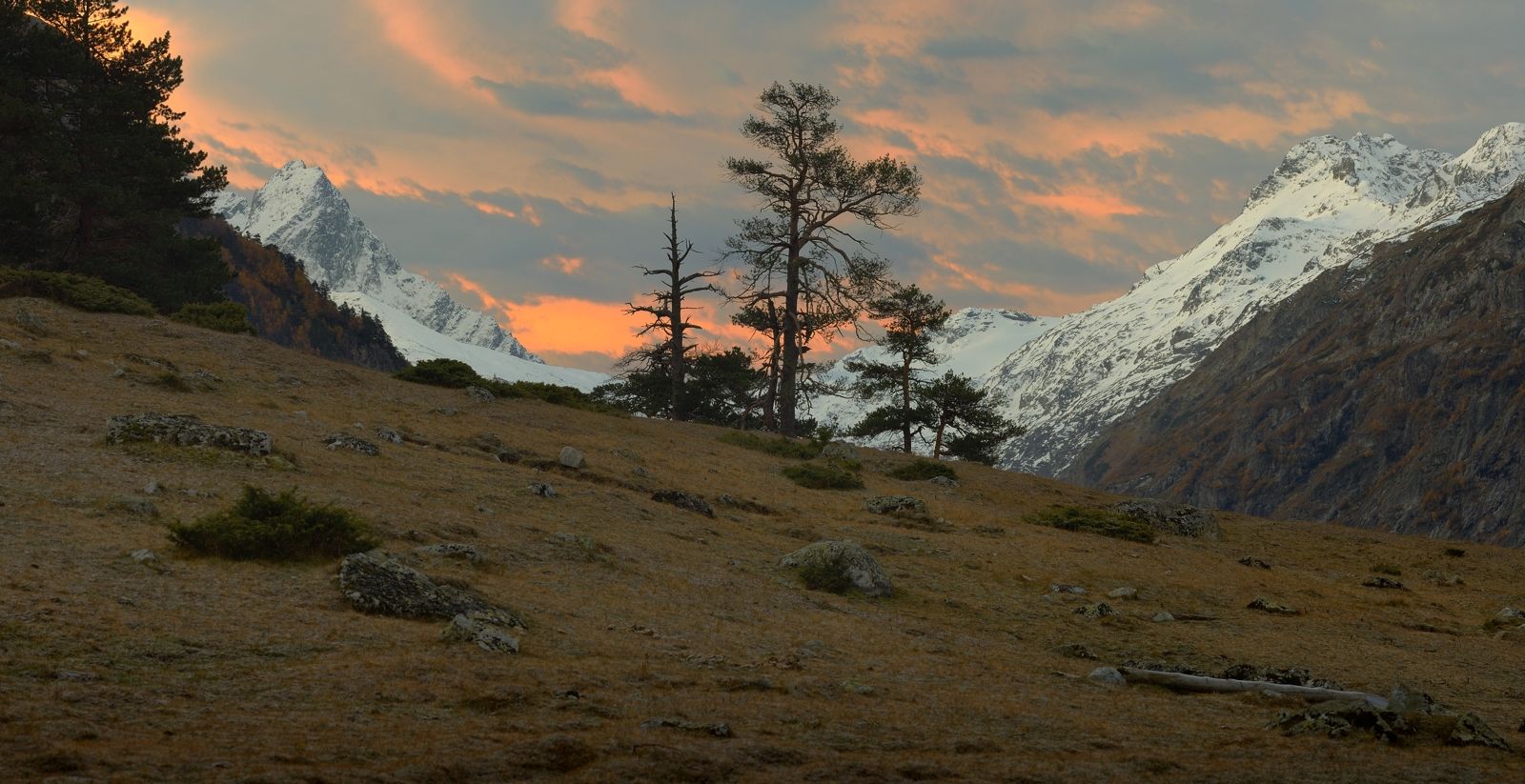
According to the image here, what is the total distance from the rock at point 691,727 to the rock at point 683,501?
14.1m

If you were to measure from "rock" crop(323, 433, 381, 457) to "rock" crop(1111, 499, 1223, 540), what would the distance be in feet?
61.8

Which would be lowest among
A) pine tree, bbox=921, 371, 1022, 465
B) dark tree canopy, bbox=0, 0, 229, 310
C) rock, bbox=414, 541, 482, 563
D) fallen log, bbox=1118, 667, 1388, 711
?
fallen log, bbox=1118, 667, 1388, 711

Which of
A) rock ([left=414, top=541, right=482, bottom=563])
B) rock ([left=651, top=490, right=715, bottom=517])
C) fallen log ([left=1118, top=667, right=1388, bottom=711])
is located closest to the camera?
fallen log ([left=1118, top=667, right=1388, bottom=711])

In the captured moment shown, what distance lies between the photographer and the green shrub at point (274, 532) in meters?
13.5

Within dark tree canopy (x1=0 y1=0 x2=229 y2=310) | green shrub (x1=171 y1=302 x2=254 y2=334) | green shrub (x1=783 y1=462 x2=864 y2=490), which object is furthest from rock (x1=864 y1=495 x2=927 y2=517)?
dark tree canopy (x1=0 y1=0 x2=229 y2=310)

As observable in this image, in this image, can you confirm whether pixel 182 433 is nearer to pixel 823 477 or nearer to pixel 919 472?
pixel 823 477

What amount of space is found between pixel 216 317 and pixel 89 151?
11.8m

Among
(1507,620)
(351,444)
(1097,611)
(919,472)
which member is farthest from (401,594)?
(919,472)

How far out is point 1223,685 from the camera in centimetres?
1312

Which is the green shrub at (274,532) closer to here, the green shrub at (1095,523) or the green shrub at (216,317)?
the green shrub at (1095,523)

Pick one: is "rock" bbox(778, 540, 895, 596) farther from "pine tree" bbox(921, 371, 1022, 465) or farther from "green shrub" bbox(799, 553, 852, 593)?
"pine tree" bbox(921, 371, 1022, 465)

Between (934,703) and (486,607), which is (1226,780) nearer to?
(934,703)

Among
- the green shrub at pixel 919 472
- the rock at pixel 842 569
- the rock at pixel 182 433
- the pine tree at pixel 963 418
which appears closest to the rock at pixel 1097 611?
the rock at pixel 842 569

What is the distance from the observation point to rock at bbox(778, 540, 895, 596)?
18422mm
